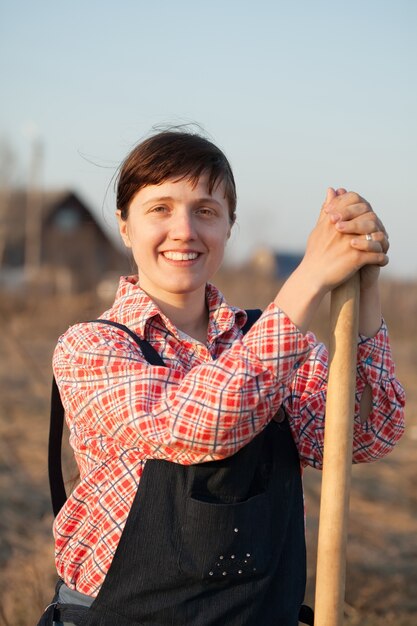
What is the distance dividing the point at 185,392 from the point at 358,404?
52cm

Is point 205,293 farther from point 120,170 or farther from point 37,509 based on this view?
point 37,509

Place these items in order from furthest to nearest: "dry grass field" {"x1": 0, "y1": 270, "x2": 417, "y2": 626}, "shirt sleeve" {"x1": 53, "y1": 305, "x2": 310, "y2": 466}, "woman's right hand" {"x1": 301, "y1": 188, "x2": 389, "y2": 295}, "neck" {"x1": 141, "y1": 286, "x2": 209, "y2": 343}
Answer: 1. "dry grass field" {"x1": 0, "y1": 270, "x2": 417, "y2": 626}
2. "neck" {"x1": 141, "y1": 286, "x2": 209, "y2": 343}
3. "woman's right hand" {"x1": 301, "y1": 188, "x2": 389, "y2": 295}
4. "shirt sleeve" {"x1": 53, "y1": 305, "x2": 310, "y2": 466}

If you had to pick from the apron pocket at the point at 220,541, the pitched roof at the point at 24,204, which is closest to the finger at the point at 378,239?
the apron pocket at the point at 220,541

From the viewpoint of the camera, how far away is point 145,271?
6.57 feet

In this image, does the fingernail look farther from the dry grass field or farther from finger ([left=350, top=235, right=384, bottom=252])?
the dry grass field

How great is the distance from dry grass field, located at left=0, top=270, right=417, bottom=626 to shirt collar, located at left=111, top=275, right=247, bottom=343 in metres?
1.22

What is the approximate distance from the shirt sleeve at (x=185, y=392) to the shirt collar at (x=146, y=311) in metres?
0.10

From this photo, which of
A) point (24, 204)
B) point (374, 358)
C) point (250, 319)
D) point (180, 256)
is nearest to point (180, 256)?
point (180, 256)

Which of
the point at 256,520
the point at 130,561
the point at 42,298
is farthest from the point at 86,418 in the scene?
the point at 42,298

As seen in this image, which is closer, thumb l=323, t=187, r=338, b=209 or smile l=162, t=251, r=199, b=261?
thumb l=323, t=187, r=338, b=209

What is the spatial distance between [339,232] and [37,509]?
496cm

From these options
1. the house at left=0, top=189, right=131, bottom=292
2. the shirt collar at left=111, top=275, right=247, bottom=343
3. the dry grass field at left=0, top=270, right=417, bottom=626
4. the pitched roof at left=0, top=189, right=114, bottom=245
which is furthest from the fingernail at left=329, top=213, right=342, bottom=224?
the pitched roof at left=0, top=189, right=114, bottom=245

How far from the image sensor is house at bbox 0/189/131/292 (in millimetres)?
29156

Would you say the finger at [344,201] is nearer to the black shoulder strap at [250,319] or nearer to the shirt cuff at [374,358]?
the shirt cuff at [374,358]
